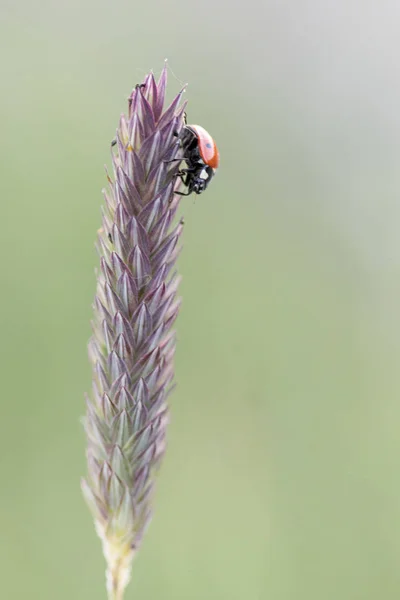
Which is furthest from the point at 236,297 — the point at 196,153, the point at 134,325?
the point at 134,325

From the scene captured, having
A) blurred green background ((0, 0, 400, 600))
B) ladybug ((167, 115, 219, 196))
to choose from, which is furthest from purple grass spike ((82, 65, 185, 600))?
blurred green background ((0, 0, 400, 600))

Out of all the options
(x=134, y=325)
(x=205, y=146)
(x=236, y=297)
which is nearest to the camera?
(x=134, y=325)

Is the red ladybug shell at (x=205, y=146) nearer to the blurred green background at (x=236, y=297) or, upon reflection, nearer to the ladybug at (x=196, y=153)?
the ladybug at (x=196, y=153)

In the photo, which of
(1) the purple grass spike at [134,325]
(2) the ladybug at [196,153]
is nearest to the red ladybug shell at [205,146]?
(2) the ladybug at [196,153]

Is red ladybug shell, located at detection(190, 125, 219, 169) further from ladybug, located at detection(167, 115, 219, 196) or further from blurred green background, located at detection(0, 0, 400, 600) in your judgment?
blurred green background, located at detection(0, 0, 400, 600)

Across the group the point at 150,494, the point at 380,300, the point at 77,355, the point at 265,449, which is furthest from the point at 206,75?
the point at 150,494

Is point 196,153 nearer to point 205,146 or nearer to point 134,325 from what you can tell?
point 205,146
